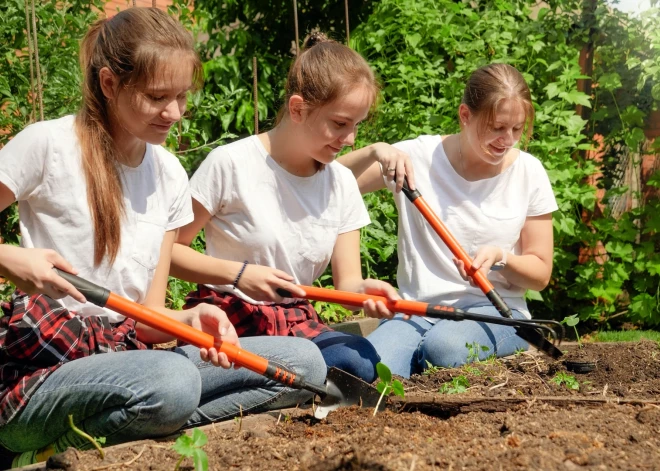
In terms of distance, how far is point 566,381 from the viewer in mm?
3105

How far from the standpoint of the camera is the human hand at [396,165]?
341 cm

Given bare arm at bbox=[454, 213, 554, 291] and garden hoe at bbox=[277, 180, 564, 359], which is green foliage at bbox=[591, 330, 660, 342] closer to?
bare arm at bbox=[454, 213, 554, 291]

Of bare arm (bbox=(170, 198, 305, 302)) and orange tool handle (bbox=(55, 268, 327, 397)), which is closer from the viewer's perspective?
orange tool handle (bbox=(55, 268, 327, 397))

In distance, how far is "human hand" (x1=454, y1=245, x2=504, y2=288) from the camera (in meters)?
3.33

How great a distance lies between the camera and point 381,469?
5.99 ft

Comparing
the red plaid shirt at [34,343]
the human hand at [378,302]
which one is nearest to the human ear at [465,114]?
the human hand at [378,302]

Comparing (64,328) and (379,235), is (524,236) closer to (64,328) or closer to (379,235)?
(379,235)

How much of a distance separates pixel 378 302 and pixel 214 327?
0.59 metres

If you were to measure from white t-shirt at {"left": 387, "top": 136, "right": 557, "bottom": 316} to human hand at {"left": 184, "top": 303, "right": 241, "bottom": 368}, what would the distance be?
131 cm

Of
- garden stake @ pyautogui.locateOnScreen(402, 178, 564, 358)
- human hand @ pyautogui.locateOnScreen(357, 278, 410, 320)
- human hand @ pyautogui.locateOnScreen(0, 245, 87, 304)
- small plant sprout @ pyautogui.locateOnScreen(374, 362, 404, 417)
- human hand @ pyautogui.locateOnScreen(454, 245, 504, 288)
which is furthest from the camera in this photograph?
human hand @ pyautogui.locateOnScreen(454, 245, 504, 288)

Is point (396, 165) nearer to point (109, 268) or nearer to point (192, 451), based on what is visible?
point (109, 268)

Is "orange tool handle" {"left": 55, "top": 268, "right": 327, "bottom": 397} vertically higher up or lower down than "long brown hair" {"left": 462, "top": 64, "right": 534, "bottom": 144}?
lower down

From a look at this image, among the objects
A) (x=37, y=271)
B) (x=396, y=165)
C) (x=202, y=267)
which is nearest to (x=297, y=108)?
(x=396, y=165)

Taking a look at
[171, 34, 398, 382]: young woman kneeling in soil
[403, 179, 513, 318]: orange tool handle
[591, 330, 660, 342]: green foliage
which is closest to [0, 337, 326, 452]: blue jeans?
[171, 34, 398, 382]: young woman kneeling in soil
